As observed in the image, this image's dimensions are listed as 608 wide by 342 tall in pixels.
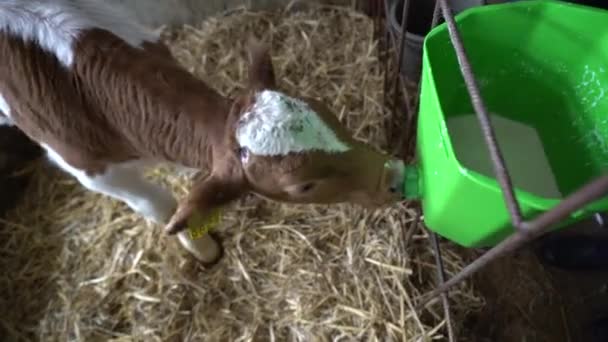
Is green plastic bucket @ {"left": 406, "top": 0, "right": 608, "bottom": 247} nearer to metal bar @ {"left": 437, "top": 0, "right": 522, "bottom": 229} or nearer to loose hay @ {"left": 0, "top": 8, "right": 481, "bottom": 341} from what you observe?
metal bar @ {"left": 437, "top": 0, "right": 522, "bottom": 229}

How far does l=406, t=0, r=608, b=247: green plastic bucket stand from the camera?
1.15 m

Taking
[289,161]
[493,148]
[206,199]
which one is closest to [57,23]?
[206,199]

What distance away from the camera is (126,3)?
2.80 m

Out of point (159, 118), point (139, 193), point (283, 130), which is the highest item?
point (283, 130)

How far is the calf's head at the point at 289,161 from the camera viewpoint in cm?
144

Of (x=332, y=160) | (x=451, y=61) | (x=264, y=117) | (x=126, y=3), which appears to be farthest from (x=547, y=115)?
(x=126, y=3)

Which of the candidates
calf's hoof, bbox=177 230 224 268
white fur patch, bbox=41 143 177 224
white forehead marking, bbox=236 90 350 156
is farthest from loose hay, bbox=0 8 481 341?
white forehead marking, bbox=236 90 350 156

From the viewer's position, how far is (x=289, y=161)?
1.44 metres

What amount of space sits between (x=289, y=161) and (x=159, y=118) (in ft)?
1.55

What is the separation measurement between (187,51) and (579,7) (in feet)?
6.54

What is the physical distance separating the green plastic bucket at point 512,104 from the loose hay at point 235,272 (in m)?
0.61

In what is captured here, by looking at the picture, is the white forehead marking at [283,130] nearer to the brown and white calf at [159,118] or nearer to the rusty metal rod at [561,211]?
the brown and white calf at [159,118]

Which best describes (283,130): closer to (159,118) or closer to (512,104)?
(159,118)

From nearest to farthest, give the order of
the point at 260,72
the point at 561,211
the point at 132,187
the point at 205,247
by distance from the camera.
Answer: the point at 561,211, the point at 260,72, the point at 132,187, the point at 205,247
